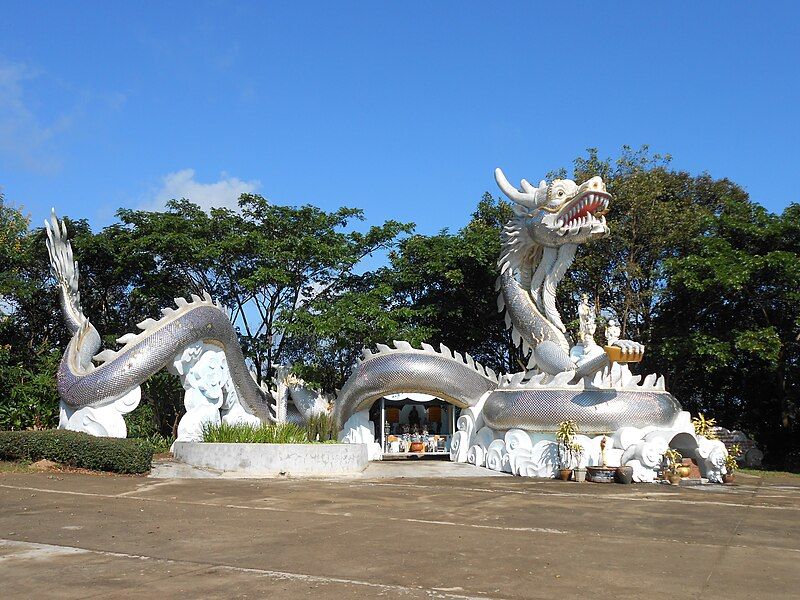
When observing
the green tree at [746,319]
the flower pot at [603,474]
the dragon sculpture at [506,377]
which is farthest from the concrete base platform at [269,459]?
the green tree at [746,319]

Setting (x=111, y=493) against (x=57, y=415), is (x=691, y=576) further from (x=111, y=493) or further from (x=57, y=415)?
(x=57, y=415)

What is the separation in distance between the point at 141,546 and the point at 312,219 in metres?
16.0

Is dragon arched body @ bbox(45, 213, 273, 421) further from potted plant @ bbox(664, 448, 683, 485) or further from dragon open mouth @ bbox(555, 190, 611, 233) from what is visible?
potted plant @ bbox(664, 448, 683, 485)

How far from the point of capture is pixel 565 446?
12906 millimetres

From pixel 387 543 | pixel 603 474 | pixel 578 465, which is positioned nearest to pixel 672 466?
pixel 603 474

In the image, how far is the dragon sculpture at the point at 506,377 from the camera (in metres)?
12.9

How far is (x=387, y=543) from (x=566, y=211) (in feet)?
31.1

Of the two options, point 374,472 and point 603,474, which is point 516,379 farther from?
point 374,472

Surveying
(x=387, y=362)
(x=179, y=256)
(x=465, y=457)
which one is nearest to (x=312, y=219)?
(x=179, y=256)

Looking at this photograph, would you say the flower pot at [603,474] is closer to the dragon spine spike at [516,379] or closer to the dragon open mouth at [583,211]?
the dragon spine spike at [516,379]

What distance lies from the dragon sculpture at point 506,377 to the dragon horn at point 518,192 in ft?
0.08

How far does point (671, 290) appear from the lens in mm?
19094

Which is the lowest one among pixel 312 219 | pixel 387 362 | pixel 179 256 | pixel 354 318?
pixel 387 362

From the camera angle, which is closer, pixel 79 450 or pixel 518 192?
pixel 79 450
